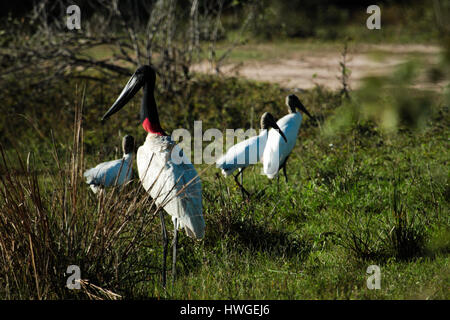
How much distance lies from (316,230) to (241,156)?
1.13 meters

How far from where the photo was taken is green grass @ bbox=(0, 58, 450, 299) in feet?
9.20

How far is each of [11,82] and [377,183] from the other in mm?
5214

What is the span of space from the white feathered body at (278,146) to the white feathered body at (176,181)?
1.50m

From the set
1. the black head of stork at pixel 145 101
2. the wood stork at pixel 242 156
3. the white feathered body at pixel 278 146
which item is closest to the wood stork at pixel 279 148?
the white feathered body at pixel 278 146

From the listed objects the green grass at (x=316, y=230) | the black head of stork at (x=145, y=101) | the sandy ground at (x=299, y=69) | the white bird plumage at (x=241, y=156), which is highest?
the sandy ground at (x=299, y=69)

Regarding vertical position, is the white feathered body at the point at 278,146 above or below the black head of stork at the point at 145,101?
below

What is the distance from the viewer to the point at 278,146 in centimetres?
513

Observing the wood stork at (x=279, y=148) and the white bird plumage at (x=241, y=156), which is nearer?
the white bird plumage at (x=241, y=156)

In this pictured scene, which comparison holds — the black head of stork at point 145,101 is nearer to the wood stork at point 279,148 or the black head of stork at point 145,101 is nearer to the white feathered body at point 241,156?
the white feathered body at point 241,156

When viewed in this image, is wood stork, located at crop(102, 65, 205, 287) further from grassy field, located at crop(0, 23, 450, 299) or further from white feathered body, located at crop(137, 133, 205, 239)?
grassy field, located at crop(0, 23, 450, 299)

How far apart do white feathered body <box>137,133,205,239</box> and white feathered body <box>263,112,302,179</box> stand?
150 centimetres

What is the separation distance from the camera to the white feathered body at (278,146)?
4.92 metres
